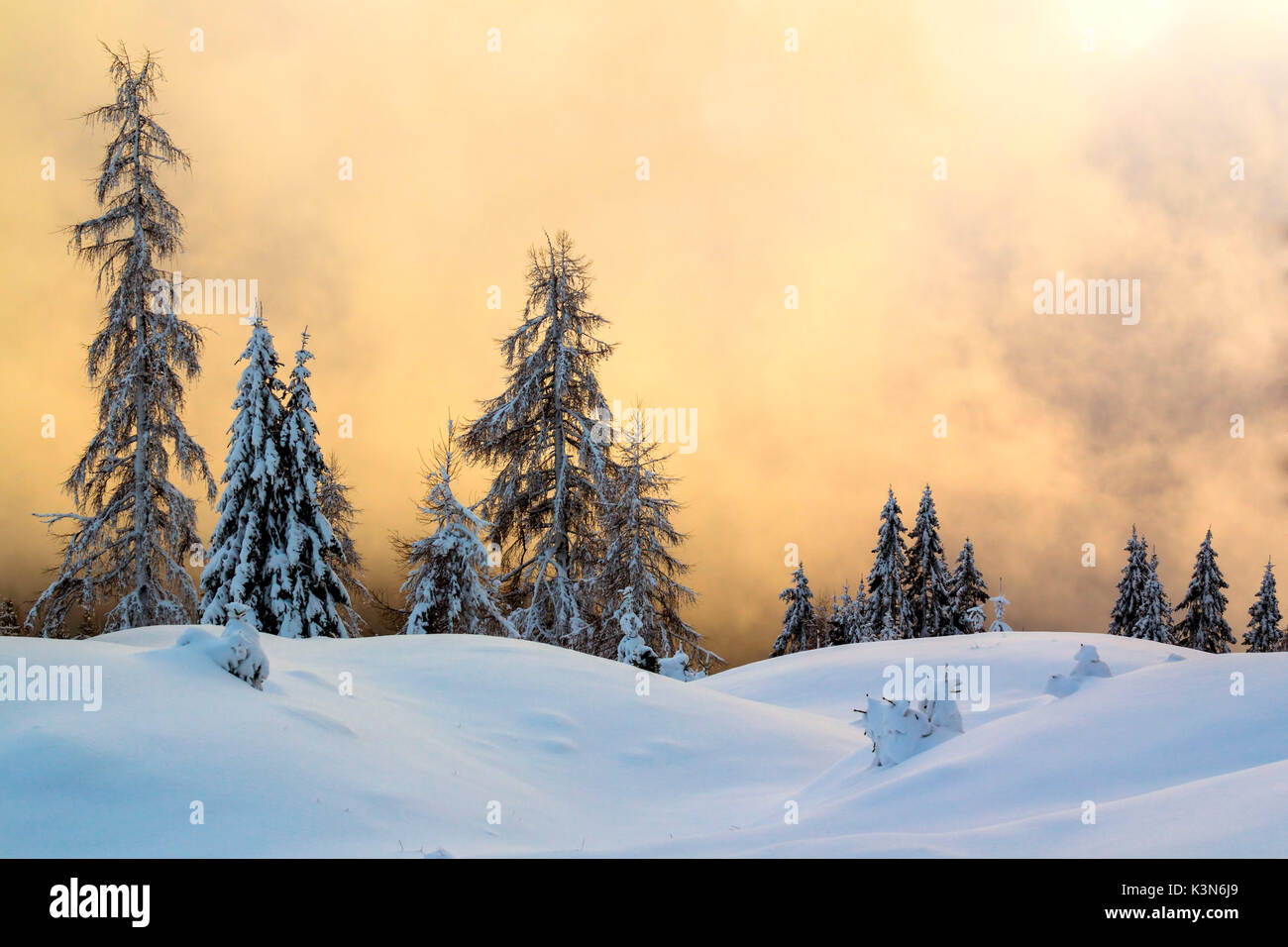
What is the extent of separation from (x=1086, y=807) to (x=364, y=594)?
75.8 ft

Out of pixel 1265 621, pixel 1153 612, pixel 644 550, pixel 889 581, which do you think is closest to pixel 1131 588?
pixel 1153 612

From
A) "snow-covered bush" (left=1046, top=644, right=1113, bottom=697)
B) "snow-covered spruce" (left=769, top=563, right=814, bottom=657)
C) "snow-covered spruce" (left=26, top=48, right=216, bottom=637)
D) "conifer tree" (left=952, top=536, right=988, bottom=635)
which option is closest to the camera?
"snow-covered bush" (left=1046, top=644, right=1113, bottom=697)

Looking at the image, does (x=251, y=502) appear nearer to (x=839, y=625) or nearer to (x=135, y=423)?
(x=135, y=423)

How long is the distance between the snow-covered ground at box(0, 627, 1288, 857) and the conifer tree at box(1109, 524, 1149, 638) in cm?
3985

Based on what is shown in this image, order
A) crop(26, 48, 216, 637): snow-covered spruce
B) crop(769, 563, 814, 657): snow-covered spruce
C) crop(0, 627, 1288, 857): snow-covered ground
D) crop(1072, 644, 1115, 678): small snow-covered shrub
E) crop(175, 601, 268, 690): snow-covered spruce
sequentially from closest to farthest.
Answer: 1. crop(0, 627, 1288, 857): snow-covered ground
2. crop(175, 601, 268, 690): snow-covered spruce
3. crop(1072, 644, 1115, 678): small snow-covered shrub
4. crop(26, 48, 216, 637): snow-covered spruce
5. crop(769, 563, 814, 657): snow-covered spruce

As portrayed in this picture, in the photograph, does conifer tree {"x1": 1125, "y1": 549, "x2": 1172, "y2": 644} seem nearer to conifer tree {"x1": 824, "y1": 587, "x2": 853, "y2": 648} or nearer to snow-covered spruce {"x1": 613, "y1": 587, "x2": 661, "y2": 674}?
conifer tree {"x1": 824, "y1": 587, "x2": 853, "y2": 648}

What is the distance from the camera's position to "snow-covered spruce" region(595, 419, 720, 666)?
984 inches

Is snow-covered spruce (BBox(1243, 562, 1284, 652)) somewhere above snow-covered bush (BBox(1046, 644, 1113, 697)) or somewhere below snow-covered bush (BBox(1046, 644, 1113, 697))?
below

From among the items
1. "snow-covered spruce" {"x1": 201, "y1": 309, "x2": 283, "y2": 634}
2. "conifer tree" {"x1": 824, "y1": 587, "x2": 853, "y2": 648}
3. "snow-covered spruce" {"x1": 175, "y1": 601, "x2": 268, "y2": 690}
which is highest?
"snow-covered spruce" {"x1": 201, "y1": 309, "x2": 283, "y2": 634}

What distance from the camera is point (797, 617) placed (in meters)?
40.6

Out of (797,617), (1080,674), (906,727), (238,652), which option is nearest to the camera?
(238,652)

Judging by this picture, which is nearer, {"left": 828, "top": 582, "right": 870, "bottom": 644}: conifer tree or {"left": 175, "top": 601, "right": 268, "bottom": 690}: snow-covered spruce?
{"left": 175, "top": 601, "right": 268, "bottom": 690}: snow-covered spruce

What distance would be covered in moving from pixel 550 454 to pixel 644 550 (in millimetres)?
3948

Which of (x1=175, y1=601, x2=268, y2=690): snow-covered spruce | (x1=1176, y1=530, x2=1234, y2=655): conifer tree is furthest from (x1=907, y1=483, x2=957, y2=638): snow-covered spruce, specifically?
(x1=175, y1=601, x2=268, y2=690): snow-covered spruce
